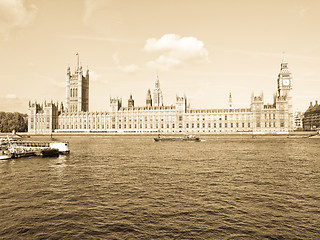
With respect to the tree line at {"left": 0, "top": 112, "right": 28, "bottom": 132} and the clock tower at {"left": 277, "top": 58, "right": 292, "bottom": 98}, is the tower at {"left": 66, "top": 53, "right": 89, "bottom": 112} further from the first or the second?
the clock tower at {"left": 277, "top": 58, "right": 292, "bottom": 98}

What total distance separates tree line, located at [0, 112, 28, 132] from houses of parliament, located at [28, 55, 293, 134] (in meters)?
5.29

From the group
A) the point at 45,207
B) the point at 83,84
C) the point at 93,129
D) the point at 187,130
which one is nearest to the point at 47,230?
the point at 45,207

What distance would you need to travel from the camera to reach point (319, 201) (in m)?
19.4

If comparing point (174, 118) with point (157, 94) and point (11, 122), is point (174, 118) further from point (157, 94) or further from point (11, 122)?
point (11, 122)

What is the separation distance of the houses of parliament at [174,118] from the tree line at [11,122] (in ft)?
17.4

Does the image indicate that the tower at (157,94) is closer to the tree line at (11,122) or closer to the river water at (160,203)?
the tree line at (11,122)

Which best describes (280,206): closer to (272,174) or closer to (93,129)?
(272,174)

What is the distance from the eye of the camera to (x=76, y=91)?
517 feet

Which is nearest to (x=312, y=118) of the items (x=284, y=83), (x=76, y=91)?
(x=284, y=83)

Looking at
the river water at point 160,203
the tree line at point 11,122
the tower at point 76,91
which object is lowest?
the river water at point 160,203

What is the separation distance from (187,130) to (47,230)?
107188mm

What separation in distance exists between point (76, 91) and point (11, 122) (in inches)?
1539

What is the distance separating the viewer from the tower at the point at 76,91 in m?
156

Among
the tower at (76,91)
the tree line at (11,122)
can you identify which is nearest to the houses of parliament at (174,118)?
the tree line at (11,122)
